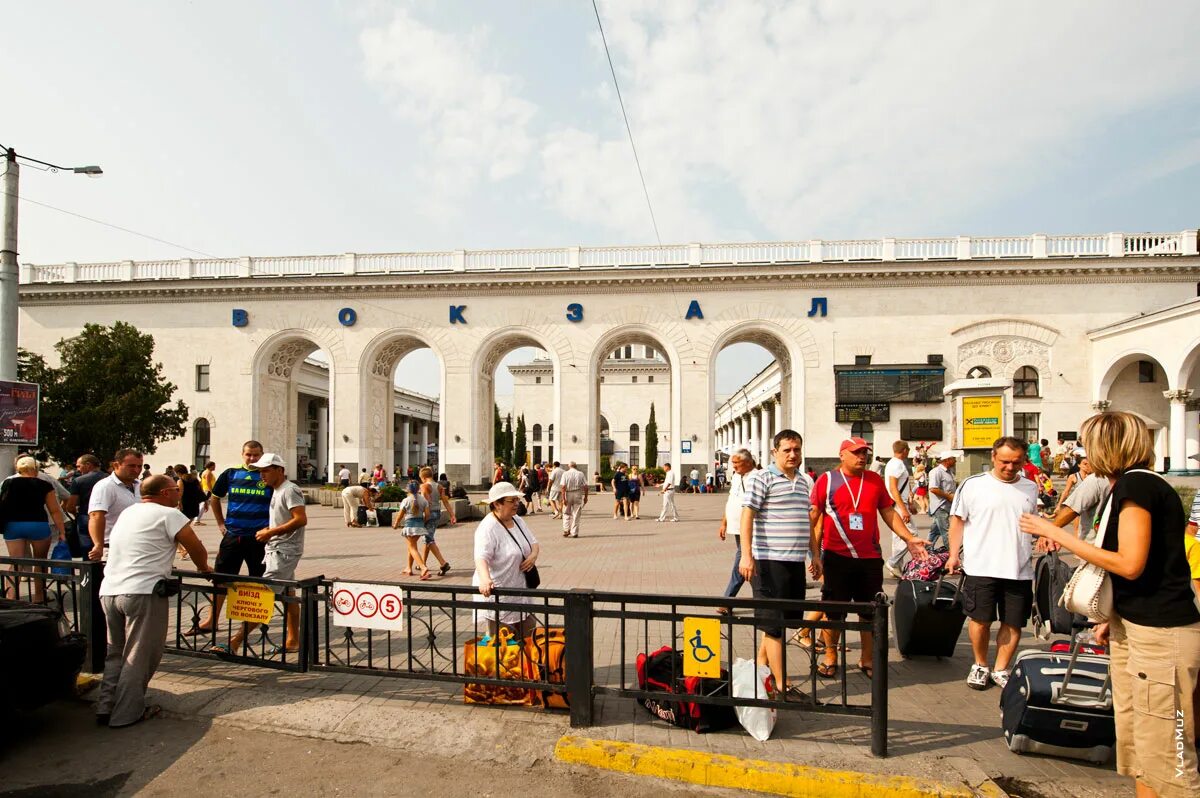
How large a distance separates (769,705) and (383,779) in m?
2.51

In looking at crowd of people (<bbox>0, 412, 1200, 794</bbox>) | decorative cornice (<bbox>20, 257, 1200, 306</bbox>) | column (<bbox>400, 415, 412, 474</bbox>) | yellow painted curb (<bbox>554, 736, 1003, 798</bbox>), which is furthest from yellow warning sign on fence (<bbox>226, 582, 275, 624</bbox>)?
column (<bbox>400, 415, 412, 474</bbox>)

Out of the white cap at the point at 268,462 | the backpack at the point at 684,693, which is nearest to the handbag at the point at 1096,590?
the backpack at the point at 684,693

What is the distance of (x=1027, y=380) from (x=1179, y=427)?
5.54 metres

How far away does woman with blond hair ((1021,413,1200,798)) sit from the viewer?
3176 millimetres

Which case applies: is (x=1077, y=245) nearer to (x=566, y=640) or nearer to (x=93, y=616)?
(x=566, y=640)

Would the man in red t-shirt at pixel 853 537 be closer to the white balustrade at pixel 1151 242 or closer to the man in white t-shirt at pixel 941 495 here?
the man in white t-shirt at pixel 941 495

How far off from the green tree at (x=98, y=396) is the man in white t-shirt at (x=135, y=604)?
2343cm

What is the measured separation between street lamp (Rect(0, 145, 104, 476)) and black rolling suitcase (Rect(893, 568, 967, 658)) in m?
11.7

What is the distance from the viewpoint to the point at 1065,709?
417 cm

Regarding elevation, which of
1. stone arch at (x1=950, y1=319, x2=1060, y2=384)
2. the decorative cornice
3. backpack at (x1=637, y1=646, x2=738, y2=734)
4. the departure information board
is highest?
the decorative cornice

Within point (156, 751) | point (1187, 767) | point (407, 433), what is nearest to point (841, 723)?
point (1187, 767)

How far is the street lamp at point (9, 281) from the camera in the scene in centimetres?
925

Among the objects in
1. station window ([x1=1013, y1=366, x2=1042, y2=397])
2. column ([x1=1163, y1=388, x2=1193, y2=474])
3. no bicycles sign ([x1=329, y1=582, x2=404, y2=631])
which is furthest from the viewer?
station window ([x1=1013, y1=366, x2=1042, y2=397])

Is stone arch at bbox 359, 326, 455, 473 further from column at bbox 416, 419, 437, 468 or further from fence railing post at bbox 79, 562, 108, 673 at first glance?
column at bbox 416, 419, 437, 468
